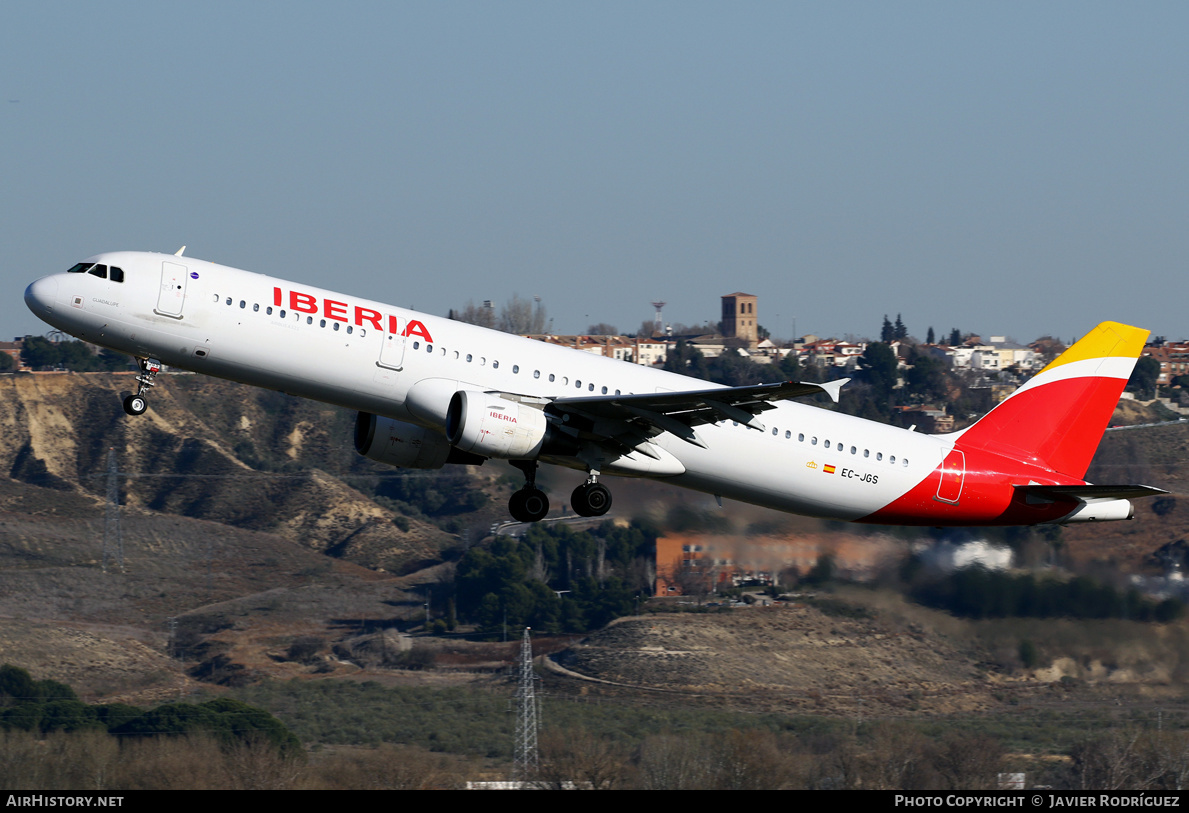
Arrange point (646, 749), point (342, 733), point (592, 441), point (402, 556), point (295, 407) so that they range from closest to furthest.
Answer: point (592, 441) < point (646, 749) < point (342, 733) < point (402, 556) < point (295, 407)

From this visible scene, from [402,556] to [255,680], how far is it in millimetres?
33757

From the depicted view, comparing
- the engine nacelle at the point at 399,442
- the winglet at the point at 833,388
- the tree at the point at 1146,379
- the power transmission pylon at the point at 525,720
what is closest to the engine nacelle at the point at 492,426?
the engine nacelle at the point at 399,442

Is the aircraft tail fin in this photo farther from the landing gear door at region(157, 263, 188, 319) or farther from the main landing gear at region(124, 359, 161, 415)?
the main landing gear at region(124, 359, 161, 415)

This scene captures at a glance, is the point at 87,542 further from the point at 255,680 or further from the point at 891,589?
the point at 891,589

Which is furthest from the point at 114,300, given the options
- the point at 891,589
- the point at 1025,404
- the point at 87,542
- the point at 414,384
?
the point at 87,542

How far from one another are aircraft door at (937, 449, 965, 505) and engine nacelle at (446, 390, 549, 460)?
446 inches

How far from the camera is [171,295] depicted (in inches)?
1187

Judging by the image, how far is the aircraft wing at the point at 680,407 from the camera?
29.7m

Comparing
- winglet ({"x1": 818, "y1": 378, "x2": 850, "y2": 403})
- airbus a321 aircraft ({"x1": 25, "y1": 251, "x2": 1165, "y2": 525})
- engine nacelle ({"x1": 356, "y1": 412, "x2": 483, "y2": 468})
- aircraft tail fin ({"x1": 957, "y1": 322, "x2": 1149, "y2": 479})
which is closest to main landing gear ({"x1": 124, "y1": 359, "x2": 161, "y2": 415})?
airbus a321 aircraft ({"x1": 25, "y1": 251, "x2": 1165, "y2": 525})

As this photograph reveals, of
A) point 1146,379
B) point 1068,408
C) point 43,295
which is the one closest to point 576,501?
point 43,295

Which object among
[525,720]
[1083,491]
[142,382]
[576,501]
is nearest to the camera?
[142,382]

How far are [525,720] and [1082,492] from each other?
45873mm

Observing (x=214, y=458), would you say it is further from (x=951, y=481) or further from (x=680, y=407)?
(x=680, y=407)
